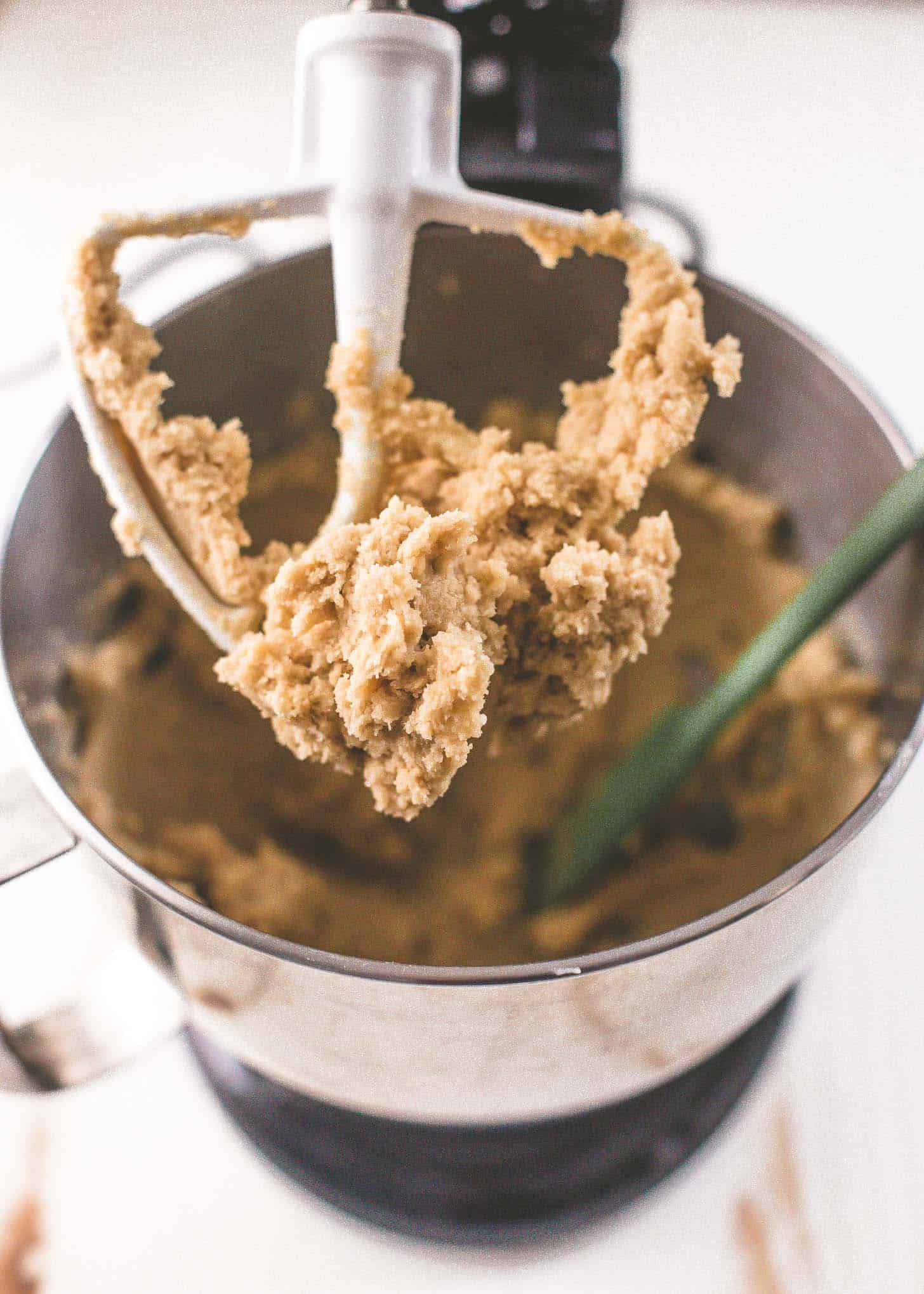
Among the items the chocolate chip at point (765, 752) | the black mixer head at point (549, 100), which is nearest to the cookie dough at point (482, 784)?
the chocolate chip at point (765, 752)

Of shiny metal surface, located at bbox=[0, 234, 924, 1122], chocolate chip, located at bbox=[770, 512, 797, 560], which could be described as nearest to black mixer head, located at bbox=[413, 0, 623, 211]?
shiny metal surface, located at bbox=[0, 234, 924, 1122]

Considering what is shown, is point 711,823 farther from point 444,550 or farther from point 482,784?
point 444,550

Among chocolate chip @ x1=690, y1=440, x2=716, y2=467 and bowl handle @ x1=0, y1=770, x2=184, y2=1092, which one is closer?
bowl handle @ x1=0, y1=770, x2=184, y2=1092

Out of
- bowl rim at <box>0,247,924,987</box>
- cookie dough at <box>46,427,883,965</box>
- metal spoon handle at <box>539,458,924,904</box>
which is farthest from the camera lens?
cookie dough at <box>46,427,883,965</box>

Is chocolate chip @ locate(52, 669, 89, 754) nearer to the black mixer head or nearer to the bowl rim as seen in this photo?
the bowl rim

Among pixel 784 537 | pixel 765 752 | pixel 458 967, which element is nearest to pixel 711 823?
pixel 765 752

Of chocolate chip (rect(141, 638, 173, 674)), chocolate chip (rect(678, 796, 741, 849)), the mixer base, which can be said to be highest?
chocolate chip (rect(141, 638, 173, 674))

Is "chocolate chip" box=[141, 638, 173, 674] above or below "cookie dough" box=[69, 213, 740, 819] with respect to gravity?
below

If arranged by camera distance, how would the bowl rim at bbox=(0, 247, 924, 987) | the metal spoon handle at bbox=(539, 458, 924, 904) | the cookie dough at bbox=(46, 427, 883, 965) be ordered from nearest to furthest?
1. the bowl rim at bbox=(0, 247, 924, 987)
2. the metal spoon handle at bbox=(539, 458, 924, 904)
3. the cookie dough at bbox=(46, 427, 883, 965)
